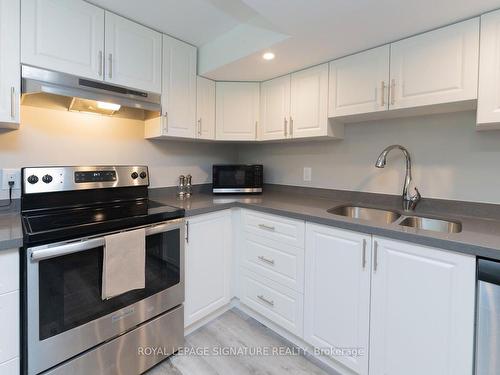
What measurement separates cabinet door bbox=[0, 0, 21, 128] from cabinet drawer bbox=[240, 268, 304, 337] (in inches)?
66.7

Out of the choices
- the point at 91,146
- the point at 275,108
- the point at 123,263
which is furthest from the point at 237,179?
the point at 123,263

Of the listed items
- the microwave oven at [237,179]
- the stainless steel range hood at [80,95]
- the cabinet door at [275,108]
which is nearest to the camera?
the stainless steel range hood at [80,95]

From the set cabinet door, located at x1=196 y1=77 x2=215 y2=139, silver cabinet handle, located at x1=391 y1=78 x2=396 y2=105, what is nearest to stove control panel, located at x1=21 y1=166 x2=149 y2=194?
cabinet door, located at x1=196 y1=77 x2=215 y2=139

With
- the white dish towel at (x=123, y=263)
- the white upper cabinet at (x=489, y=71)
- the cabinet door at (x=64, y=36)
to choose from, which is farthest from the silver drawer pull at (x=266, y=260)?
the cabinet door at (x=64, y=36)

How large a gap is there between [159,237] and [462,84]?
183cm

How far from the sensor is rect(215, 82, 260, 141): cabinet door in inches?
89.4

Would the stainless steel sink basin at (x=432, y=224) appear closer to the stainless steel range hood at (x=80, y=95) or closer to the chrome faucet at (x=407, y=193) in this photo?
the chrome faucet at (x=407, y=193)

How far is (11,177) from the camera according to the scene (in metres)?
1.51

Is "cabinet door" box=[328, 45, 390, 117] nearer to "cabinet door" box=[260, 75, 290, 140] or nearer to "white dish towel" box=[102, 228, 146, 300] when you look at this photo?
"cabinet door" box=[260, 75, 290, 140]

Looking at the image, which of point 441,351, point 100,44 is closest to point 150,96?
point 100,44

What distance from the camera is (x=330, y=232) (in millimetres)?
1454

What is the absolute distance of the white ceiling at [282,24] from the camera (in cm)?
125

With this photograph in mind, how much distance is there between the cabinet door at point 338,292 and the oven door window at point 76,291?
37.2 inches

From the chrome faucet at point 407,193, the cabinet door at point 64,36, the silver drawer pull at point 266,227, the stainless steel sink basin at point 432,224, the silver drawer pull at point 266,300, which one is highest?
the cabinet door at point 64,36
